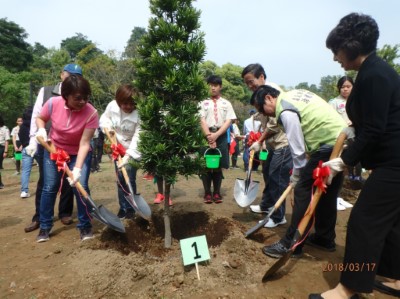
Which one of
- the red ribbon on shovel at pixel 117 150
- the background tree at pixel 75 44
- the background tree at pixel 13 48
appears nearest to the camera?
the red ribbon on shovel at pixel 117 150

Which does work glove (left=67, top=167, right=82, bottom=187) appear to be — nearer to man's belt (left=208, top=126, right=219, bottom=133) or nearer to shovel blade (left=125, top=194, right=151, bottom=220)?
shovel blade (left=125, top=194, right=151, bottom=220)

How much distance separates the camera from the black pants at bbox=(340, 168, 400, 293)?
2354mm

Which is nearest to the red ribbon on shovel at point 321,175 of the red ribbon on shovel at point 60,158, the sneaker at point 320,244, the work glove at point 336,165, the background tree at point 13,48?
the work glove at point 336,165

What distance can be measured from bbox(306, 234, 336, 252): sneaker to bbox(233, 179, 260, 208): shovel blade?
1.20 m

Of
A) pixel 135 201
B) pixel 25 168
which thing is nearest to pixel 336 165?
pixel 135 201

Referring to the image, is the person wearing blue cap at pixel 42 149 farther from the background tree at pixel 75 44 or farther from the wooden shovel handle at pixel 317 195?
the background tree at pixel 75 44

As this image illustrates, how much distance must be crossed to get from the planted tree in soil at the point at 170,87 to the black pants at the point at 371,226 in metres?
1.71

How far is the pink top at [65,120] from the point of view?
3684mm

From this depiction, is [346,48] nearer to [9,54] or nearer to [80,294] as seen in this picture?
[80,294]

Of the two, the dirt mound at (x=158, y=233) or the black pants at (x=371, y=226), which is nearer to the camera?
the black pants at (x=371, y=226)

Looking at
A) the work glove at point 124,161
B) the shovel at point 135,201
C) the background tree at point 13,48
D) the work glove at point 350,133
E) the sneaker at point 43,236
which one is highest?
the background tree at point 13,48

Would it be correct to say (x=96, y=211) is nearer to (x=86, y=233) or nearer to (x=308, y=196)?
(x=86, y=233)

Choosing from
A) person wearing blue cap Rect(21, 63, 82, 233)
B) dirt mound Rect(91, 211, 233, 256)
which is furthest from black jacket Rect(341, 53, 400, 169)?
person wearing blue cap Rect(21, 63, 82, 233)

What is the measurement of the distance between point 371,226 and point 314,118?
1.30 meters
